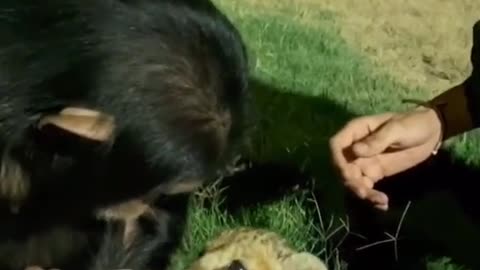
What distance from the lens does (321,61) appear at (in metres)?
2.60

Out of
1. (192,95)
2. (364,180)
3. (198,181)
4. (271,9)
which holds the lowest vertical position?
(271,9)

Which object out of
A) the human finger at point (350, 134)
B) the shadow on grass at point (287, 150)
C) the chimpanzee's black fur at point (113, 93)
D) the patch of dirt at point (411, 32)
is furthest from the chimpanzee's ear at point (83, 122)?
the patch of dirt at point (411, 32)

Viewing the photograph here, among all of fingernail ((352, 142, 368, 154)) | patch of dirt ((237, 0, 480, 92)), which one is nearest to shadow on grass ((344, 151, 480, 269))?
fingernail ((352, 142, 368, 154))

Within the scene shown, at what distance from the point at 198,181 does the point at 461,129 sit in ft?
1.92

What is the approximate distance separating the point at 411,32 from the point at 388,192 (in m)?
0.88

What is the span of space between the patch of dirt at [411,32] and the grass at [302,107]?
5 cm

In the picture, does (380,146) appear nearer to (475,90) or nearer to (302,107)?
(475,90)

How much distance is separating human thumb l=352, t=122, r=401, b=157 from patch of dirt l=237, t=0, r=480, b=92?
87 cm

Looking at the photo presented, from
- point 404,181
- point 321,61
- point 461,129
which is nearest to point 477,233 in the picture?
point 404,181

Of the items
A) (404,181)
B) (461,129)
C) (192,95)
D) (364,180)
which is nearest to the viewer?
(192,95)

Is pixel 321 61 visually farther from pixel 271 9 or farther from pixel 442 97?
pixel 442 97

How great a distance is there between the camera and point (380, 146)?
5.81 feet

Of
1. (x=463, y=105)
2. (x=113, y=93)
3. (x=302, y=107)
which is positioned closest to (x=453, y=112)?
(x=463, y=105)

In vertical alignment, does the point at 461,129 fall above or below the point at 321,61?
above
